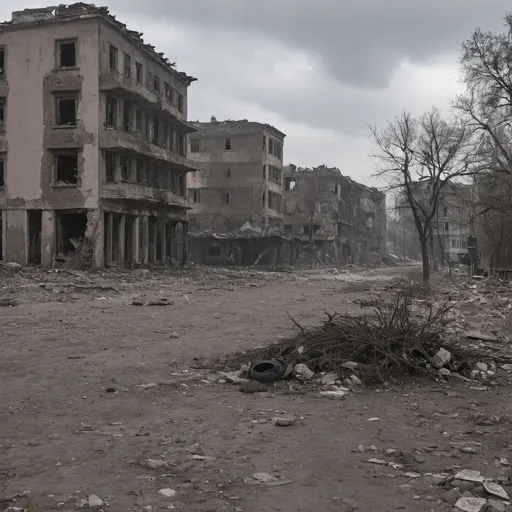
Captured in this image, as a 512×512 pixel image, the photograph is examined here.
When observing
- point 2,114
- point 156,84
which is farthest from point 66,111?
point 156,84

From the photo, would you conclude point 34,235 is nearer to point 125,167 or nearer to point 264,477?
point 125,167

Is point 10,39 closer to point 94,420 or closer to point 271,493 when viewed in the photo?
point 94,420

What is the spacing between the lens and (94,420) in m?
6.30

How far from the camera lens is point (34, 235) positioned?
35188 millimetres

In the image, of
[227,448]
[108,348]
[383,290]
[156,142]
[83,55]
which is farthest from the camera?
[156,142]

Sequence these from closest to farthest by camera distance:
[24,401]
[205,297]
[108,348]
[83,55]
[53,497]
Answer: [53,497] < [24,401] < [108,348] < [205,297] < [83,55]

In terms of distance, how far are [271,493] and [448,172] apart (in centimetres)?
3380

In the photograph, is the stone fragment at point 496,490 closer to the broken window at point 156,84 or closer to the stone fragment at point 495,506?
the stone fragment at point 495,506

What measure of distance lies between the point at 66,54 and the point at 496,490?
35.2 metres

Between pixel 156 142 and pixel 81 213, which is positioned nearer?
pixel 81 213

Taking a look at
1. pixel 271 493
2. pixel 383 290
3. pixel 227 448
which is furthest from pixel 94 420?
pixel 383 290

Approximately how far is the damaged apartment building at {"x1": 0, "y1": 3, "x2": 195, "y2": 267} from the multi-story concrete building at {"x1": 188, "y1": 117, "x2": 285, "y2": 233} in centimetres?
2211

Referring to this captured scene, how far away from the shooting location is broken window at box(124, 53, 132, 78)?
36.7 metres

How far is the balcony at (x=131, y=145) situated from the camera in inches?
1323
